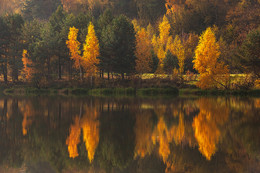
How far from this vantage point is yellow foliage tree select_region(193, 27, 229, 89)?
50528mm

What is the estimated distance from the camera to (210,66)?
51094 millimetres

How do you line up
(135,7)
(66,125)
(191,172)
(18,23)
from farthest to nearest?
(135,7) → (18,23) → (66,125) → (191,172)

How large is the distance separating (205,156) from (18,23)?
6726 cm

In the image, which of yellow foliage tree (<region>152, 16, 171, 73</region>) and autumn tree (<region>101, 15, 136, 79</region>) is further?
yellow foliage tree (<region>152, 16, 171, 73</region>)

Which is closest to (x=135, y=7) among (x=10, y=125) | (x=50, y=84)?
(x=50, y=84)

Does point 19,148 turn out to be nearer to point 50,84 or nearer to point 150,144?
point 150,144

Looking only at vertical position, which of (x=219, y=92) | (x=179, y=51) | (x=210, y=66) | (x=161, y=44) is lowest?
(x=219, y=92)

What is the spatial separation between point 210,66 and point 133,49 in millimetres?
14402

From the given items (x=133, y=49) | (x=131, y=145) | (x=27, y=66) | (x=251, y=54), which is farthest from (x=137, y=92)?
(x=131, y=145)

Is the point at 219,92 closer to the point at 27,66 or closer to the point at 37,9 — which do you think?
the point at 27,66

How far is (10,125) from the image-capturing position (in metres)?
20.1

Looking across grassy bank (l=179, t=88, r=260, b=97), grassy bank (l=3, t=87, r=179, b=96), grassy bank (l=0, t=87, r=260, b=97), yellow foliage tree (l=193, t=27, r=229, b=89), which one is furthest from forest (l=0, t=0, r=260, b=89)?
grassy bank (l=3, t=87, r=179, b=96)

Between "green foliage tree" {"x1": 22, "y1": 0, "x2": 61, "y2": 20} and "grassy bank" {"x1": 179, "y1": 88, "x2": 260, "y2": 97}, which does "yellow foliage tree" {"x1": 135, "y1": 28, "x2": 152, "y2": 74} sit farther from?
"green foliage tree" {"x1": 22, "y1": 0, "x2": 61, "y2": 20}

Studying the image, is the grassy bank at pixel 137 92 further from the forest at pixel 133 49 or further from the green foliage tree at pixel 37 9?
the green foliage tree at pixel 37 9
